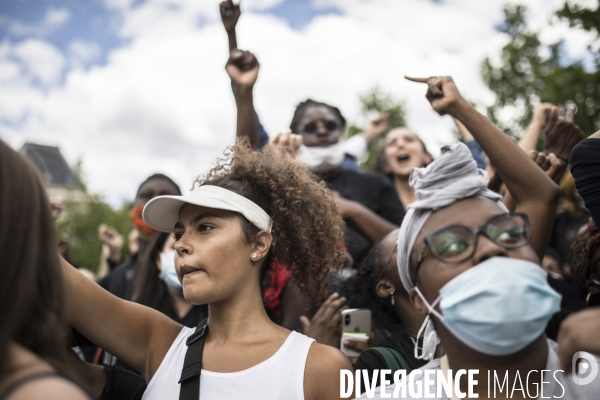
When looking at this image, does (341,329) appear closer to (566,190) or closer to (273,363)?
(273,363)

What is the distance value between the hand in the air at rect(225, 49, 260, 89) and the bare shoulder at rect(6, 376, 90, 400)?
2.94 metres

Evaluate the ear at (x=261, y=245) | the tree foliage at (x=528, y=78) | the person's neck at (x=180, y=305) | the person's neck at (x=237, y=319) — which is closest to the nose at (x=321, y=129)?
the person's neck at (x=180, y=305)

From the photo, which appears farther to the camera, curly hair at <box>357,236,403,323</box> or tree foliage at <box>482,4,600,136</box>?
tree foliage at <box>482,4,600,136</box>

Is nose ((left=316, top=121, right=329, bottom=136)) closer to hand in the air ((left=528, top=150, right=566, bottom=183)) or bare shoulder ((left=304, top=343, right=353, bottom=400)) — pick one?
hand in the air ((left=528, top=150, right=566, bottom=183))

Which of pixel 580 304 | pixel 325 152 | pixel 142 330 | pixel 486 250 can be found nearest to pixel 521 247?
pixel 486 250

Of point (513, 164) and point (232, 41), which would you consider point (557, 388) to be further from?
point (232, 41)

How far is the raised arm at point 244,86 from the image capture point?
4066 millimetres

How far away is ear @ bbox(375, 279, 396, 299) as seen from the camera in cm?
324

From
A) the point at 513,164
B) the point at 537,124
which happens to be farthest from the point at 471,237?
the point at 537,124

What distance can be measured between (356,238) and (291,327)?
1026 mm

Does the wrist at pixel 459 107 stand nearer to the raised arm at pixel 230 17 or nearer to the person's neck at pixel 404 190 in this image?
the raised arm at pixel 230 17

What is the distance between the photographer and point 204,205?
2645mm

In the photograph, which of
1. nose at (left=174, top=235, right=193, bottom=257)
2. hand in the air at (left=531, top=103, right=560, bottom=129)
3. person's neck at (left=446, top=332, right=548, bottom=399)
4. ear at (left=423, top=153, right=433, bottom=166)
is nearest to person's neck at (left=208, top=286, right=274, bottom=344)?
nose at (left=174, top=235, right=193, bottom=257)

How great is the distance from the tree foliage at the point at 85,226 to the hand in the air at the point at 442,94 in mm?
33079
